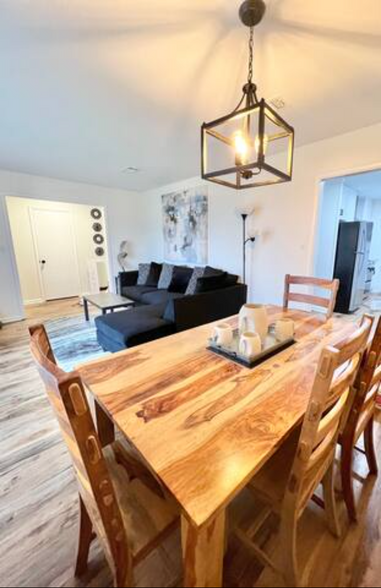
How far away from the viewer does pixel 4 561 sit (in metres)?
1.03

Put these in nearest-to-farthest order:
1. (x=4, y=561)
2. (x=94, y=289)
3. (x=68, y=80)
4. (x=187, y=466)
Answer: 1. (x=187, y=466)
2. (x=4, y=561)
3. (x=68, y=80)
4. (x=94, y=289)

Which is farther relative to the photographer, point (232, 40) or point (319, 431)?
point (232, 40)

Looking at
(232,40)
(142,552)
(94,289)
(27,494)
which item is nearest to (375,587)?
(142,552)

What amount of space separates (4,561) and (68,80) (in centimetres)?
285

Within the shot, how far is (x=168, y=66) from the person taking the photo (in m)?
1.70

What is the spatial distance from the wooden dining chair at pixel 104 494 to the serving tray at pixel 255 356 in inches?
23.7

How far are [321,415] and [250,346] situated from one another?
0.48m

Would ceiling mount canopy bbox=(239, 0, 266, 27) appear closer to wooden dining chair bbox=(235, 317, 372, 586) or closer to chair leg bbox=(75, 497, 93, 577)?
wooden dining chair bbox=(235, 317, 372, 586)

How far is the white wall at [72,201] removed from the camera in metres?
4.07

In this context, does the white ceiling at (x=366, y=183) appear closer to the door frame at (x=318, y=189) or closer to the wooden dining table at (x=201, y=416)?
the door frame at (x=318, y=189)

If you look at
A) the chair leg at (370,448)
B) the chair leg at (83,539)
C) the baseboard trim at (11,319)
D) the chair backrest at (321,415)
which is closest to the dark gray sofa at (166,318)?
the chair leg at (83,539)

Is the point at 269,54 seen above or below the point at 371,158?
above

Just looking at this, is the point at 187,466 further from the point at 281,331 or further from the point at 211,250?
the point at 211,250

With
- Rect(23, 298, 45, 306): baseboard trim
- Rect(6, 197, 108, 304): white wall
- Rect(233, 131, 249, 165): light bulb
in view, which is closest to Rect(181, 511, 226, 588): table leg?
Rect(233, 131, 249, 165): light bulb
